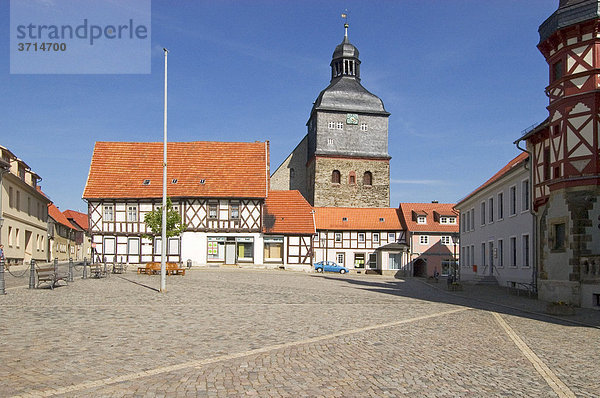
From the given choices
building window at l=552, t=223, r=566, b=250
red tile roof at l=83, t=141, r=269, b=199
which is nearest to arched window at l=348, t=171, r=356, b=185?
red tile roof at l=83, t=141, r=269, b=199

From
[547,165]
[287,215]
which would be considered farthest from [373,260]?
[547,165]

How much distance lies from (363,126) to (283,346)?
62.1 metres

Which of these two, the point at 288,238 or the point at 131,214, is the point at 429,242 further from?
→ the point at 131,214

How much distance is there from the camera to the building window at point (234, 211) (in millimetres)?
48875

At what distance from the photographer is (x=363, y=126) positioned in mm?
71312

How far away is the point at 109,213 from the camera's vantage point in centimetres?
4875

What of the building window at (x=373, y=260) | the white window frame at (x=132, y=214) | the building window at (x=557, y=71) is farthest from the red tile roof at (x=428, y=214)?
the building window at (x=557, y=71)

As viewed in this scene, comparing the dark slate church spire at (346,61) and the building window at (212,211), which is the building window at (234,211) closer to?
the building window at (212,211)

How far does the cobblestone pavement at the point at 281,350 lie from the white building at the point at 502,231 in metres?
11.9

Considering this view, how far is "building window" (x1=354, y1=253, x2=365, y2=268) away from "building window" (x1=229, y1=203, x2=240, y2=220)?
17.4 meters

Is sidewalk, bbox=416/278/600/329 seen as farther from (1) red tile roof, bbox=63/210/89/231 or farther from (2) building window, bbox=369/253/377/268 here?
(1) red tile roof, bbox=63/210/89/231

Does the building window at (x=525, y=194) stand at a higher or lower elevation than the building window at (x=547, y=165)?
lower

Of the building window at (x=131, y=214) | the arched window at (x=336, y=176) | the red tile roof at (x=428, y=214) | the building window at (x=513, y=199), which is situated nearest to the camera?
the building window at (x=513, y=199)

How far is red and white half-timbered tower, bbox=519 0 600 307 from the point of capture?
69.8ft
